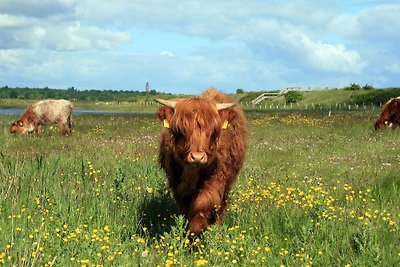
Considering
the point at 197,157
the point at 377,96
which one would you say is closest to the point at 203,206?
the point at 197,157

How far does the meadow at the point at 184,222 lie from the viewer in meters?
5.48

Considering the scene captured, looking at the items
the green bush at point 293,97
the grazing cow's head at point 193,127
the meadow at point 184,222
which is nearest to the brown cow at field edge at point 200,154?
the grazing cow's head at point 193,127

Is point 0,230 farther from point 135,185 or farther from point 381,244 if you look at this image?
point 381,244

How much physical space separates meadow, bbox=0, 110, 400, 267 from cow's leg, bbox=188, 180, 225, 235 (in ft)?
0.59

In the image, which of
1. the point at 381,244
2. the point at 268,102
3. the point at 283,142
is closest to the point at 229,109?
the point at 381,244

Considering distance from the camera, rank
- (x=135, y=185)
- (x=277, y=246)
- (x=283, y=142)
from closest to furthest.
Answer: (x=277, y=246) < (x=135, y=185) < (x=283, y=142)

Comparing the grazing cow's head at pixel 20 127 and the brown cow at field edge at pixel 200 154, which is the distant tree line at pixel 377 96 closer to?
the grazing cow's head at pixel 20 127

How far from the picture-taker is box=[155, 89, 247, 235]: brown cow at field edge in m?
6.25

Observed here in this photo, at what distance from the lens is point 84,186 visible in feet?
29.2

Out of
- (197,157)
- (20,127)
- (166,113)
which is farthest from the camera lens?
(20,127)

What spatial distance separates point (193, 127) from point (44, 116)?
72.3 feet

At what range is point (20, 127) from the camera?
83.6 feet

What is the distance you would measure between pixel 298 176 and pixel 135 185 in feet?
13.7

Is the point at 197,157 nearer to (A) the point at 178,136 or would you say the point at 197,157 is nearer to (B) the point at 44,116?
(A) the point at 178,136
